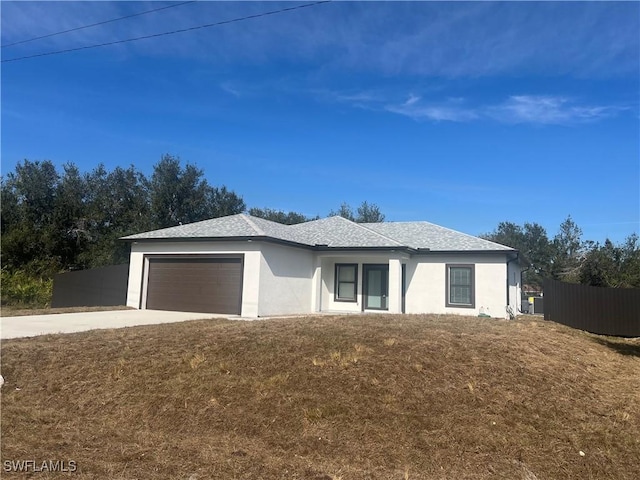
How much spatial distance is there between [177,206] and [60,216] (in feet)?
27.9

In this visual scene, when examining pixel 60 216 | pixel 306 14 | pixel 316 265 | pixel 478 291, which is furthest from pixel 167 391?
pixel 60 216

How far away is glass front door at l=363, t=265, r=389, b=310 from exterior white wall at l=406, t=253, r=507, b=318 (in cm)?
116

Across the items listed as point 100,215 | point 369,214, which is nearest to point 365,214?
point 369,214

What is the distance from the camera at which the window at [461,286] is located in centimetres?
1802

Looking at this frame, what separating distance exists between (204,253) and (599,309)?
13897 mm

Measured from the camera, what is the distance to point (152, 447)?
16.7 ft

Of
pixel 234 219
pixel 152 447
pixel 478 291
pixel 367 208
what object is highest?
pixel 367 208

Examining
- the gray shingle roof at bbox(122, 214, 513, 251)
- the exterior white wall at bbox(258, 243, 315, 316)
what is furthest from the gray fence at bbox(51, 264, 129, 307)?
the exterior white wall at bbox(258, 243, 315, 316)

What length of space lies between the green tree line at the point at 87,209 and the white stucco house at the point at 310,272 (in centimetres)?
1556

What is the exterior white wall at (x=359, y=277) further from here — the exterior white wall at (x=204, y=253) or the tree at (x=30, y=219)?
the tree at (x=30, y=219)

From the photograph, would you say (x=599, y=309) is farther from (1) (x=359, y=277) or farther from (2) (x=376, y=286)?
(1) (x=359, y=277)

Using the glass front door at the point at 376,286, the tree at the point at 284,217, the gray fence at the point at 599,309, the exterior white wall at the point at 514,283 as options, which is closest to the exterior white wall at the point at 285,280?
the glass front door at the point at 376,286

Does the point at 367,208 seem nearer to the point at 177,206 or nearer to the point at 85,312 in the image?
the point at 177,206

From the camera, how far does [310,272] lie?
1845 centimetres
